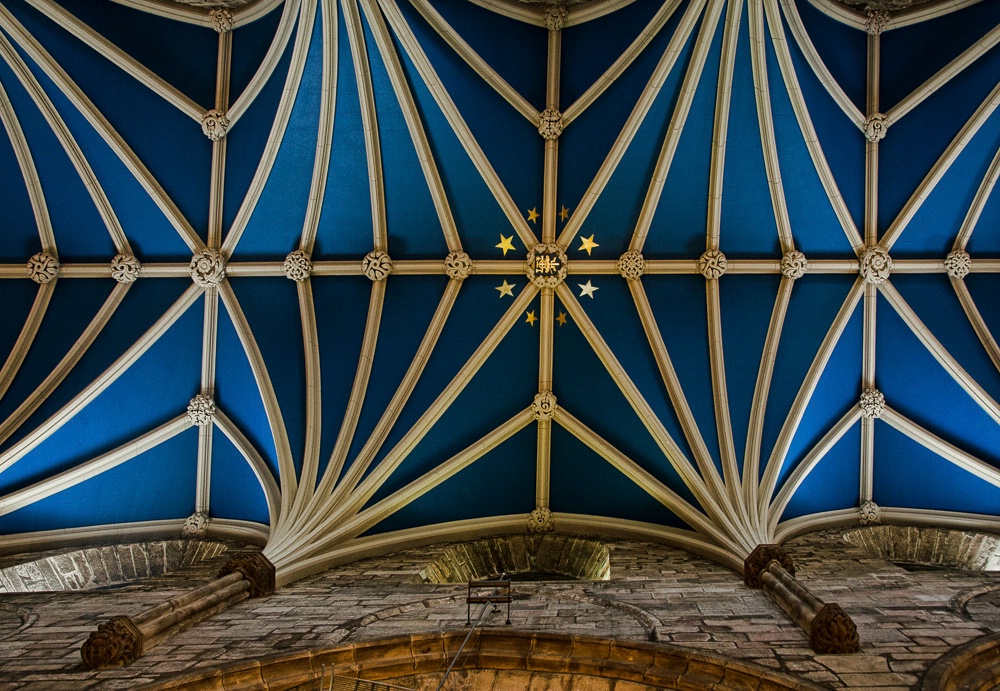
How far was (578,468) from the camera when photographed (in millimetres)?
14195

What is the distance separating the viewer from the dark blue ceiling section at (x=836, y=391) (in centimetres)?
1389

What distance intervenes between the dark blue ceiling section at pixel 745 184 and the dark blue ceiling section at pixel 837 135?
83 centimetres

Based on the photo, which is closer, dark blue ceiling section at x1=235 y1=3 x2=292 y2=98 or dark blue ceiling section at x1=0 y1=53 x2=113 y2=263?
dark blue ceiling section at x1=235 y1=3 x2=292 y2=98

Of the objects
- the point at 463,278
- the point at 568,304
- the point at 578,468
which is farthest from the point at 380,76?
the point at 578,468

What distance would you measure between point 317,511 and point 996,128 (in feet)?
41.3

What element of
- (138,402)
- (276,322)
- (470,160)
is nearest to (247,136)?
(276,322)

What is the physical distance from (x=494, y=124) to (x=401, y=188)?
1.96 metres

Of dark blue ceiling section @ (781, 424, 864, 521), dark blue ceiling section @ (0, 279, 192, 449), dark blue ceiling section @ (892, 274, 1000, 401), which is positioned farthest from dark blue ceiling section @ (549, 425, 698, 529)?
dark blue ceiling section @ (0, 279, 192, 449)

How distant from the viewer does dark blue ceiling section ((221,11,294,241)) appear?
13.4 m

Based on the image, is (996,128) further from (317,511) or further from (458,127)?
(317,511)

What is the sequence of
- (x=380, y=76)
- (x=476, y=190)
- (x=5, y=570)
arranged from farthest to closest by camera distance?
(x=476, y=190) < (x=380, y=76) < (x=5, y=570)

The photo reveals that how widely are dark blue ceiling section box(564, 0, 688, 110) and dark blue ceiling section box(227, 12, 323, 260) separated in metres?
4.13

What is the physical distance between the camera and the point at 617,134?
13734 mm

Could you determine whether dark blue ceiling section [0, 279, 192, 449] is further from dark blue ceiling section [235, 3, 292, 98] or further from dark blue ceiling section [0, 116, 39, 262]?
dark blue ceiling section [235, 3, 292, 98]
